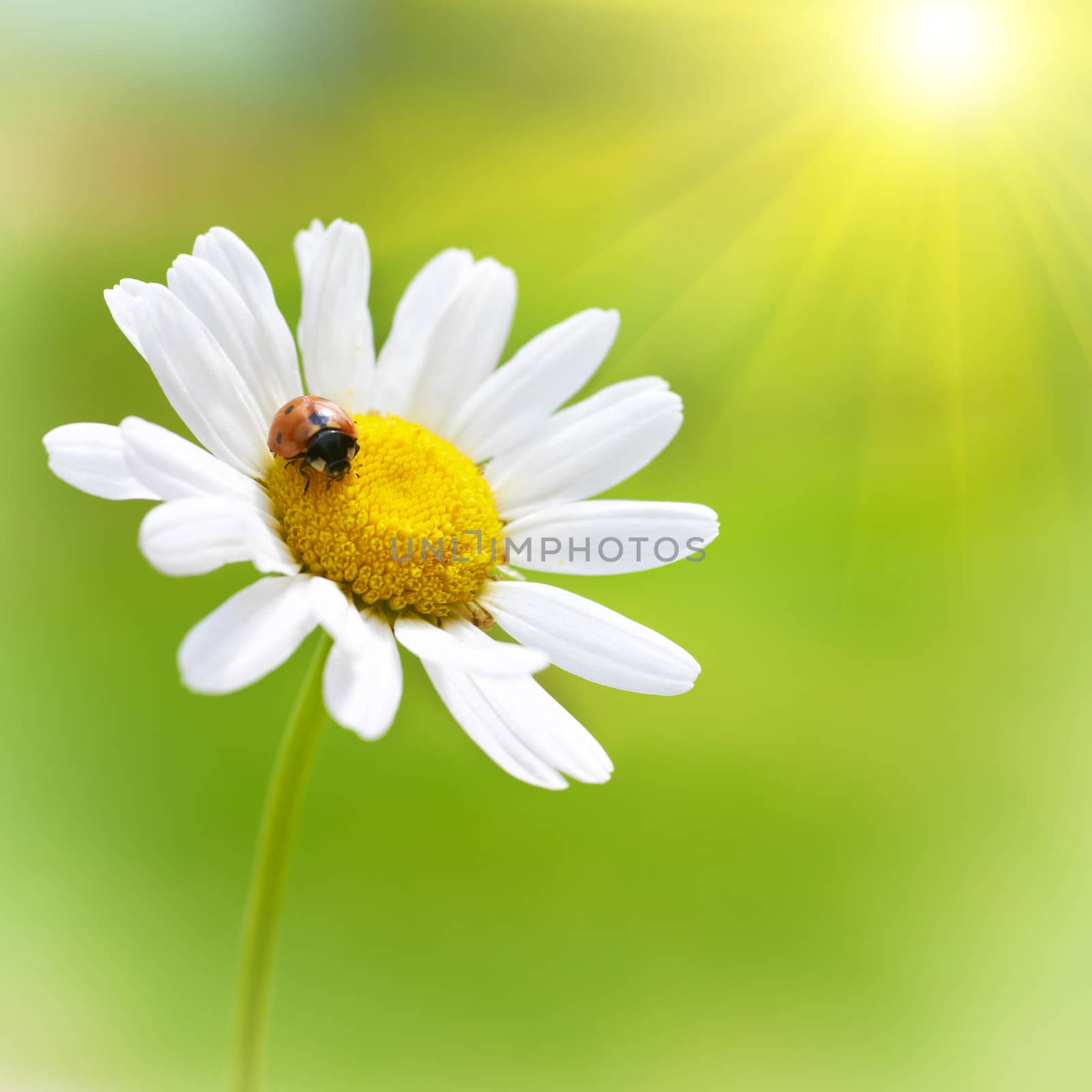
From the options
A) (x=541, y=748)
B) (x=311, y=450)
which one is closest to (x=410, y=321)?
(x=311, y=450)

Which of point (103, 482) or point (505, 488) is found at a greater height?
point (505, 488)

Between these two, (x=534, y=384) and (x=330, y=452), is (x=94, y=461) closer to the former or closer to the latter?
(x=330, y=452)

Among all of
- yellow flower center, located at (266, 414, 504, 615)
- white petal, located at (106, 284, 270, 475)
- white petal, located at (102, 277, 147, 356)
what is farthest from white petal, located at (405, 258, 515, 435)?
white petal, located at (102, 277, 147, 356)

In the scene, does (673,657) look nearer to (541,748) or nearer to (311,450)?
(541,748)

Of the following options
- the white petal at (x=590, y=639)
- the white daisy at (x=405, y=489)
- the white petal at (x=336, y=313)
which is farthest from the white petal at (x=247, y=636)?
the white petal at (x=336, y=313)

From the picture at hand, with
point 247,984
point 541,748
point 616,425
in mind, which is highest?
point 616,425

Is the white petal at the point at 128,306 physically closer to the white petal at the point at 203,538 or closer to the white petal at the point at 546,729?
the white petal at the point at 203,538

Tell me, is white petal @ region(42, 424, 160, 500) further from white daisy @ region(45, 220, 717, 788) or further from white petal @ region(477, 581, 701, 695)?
white petal @ region(477, 581, 701, 695)
